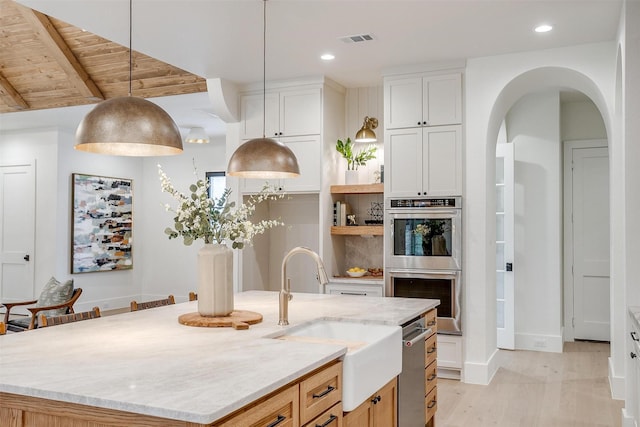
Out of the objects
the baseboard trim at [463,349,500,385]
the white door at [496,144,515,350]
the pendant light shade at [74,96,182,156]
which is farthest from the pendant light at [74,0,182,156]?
the white door at [496,144,515,350]

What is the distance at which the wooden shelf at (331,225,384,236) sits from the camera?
17.9 ft

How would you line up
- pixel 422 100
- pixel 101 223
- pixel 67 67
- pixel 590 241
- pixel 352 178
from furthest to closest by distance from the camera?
pixel 101 223, pixel 590 241, pixel 67 67, pixel 352 178, pixel 422 100

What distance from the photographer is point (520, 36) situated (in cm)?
438

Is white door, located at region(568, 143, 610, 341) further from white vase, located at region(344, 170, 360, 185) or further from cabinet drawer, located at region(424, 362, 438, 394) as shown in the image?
cabinet drawer, located at region(424, 362, 438, 394)

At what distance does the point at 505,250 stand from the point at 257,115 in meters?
3.09

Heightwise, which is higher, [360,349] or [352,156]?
[352,156]

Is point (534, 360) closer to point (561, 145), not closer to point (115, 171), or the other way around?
point (561, 145)

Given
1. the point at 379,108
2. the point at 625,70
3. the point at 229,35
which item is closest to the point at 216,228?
the point at 229,35

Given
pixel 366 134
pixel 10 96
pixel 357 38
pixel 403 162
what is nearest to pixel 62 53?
pixel 10 96

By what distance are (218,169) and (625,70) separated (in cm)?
662

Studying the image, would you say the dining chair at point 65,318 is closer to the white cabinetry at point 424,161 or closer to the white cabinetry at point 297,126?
the white cabinetry at point 297,126

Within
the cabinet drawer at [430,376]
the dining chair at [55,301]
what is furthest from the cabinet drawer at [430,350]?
the dining chair at [55,301]

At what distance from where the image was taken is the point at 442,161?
16.6ft

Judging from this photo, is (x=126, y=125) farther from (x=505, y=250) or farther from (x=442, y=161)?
(x=505, y=250)
